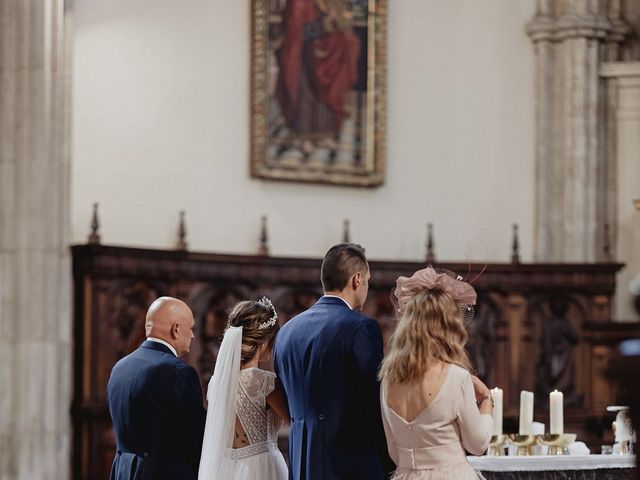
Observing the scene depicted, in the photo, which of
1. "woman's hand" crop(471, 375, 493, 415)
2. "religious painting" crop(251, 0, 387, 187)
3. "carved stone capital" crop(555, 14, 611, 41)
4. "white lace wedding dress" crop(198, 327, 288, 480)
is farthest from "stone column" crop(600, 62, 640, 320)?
"woman's hand" crop(471, 375, 493, 415)

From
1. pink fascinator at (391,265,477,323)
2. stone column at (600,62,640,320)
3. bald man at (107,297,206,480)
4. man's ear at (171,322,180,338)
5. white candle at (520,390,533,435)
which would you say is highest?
stone column at (600,62,640,320)

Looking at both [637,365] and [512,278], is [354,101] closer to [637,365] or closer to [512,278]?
[512,278]

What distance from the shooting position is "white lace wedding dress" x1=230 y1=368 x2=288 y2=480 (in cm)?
577

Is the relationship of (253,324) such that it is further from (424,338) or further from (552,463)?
(552,463)

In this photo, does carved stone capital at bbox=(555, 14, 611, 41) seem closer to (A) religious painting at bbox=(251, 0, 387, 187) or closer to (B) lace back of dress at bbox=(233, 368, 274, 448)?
(A) religious painting at bbox=(251, 0, 387, 187)

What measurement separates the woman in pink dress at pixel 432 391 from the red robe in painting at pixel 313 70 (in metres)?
8.06

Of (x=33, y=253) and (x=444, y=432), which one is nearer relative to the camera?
(x=444, y=432)

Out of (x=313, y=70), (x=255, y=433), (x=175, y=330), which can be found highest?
(x=313, y=70)

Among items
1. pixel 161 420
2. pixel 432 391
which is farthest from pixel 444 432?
pixel 161 420

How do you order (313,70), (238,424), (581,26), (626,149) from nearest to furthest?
(238,424) → (313,70) → (581,26) → (626,149)

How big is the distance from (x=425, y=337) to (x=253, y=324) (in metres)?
1.20

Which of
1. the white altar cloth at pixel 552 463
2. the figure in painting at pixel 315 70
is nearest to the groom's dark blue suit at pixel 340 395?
the white altar cloth at pixel 552 463

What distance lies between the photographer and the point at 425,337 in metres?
4.71

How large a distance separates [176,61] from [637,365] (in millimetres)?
9722
